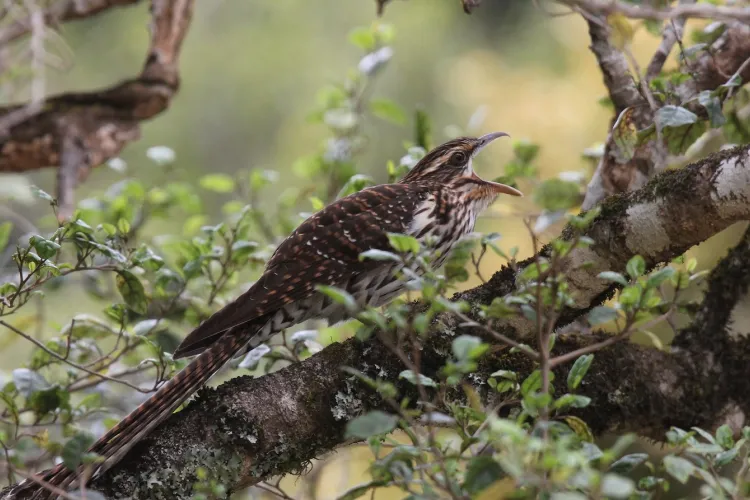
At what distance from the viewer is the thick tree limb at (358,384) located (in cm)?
279

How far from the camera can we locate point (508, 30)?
8.84 m

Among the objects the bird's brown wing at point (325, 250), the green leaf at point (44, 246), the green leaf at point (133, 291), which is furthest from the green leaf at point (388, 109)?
the green leaf at point (44, 246)

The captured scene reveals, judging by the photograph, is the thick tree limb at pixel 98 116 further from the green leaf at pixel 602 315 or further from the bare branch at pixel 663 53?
the green leaf at pixel 602 315

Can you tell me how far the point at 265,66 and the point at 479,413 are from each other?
8.23 m

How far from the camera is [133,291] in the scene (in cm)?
342

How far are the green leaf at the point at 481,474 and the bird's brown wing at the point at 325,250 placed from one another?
1.61 meters

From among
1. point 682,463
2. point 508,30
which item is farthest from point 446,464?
point 508,30

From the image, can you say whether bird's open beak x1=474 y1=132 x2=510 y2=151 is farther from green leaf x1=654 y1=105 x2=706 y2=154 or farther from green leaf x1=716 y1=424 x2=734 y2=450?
green leaf x1=716 y1=424 x2=734 y2=450

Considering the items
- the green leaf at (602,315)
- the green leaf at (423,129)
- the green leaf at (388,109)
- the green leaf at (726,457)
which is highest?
the green leaf at (388,109)

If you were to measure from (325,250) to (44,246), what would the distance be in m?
1.19

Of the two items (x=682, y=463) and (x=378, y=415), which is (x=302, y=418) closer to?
(x=378, y=415)

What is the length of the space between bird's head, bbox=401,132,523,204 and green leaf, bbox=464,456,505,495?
247 centimetres

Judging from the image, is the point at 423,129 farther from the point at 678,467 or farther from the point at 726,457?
the point at 678,467

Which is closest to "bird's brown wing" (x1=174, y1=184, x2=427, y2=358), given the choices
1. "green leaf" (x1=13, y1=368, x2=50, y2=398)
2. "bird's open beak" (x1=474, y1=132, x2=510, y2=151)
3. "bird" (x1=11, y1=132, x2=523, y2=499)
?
"bird" (x1=11, y1=132, x2=523, y2=499)
